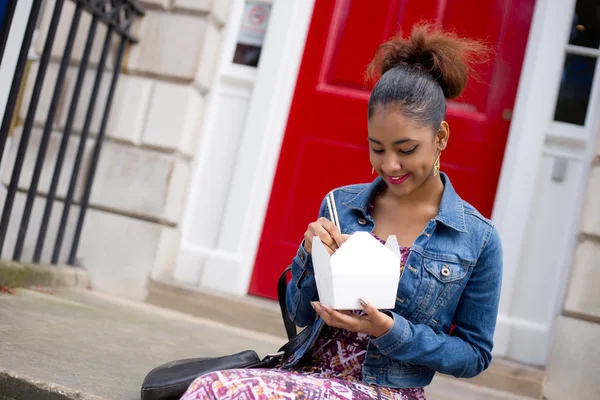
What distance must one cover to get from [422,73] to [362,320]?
0.68 m

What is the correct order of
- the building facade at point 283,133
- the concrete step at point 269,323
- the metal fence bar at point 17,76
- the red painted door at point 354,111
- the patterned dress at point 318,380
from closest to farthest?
1. the patterned dress at point 318,380
2. the metal fence bar at point 17,76
3. the concrete step at point 269,323
4. the building facade at point 283,133
5. the red painted door at point 354,111

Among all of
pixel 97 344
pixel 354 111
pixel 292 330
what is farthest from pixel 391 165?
pixel 354 111

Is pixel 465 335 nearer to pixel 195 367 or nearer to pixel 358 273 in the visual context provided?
pixel 358 273

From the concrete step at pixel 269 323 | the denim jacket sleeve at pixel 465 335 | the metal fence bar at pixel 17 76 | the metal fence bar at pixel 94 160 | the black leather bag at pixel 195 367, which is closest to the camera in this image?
the denim jacket sleeve at pixel 465 335

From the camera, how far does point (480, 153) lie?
11.0ft

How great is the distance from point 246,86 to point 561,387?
2.35 metres

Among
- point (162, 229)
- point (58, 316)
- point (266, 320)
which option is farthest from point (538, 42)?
point (58, 316)

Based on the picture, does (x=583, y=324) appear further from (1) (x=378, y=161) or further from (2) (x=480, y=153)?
(1) (x=378, y=161)

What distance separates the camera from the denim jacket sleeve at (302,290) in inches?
65.4

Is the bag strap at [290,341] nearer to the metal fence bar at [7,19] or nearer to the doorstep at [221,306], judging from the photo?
the doorstep at [221,306]

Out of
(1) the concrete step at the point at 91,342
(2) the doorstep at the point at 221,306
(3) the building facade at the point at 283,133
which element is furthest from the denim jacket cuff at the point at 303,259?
(3) the building facade at the point at 283,133

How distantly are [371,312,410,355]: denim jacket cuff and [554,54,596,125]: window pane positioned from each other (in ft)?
7.34

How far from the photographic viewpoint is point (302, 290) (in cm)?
170

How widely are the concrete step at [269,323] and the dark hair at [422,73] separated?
1.63 metres
